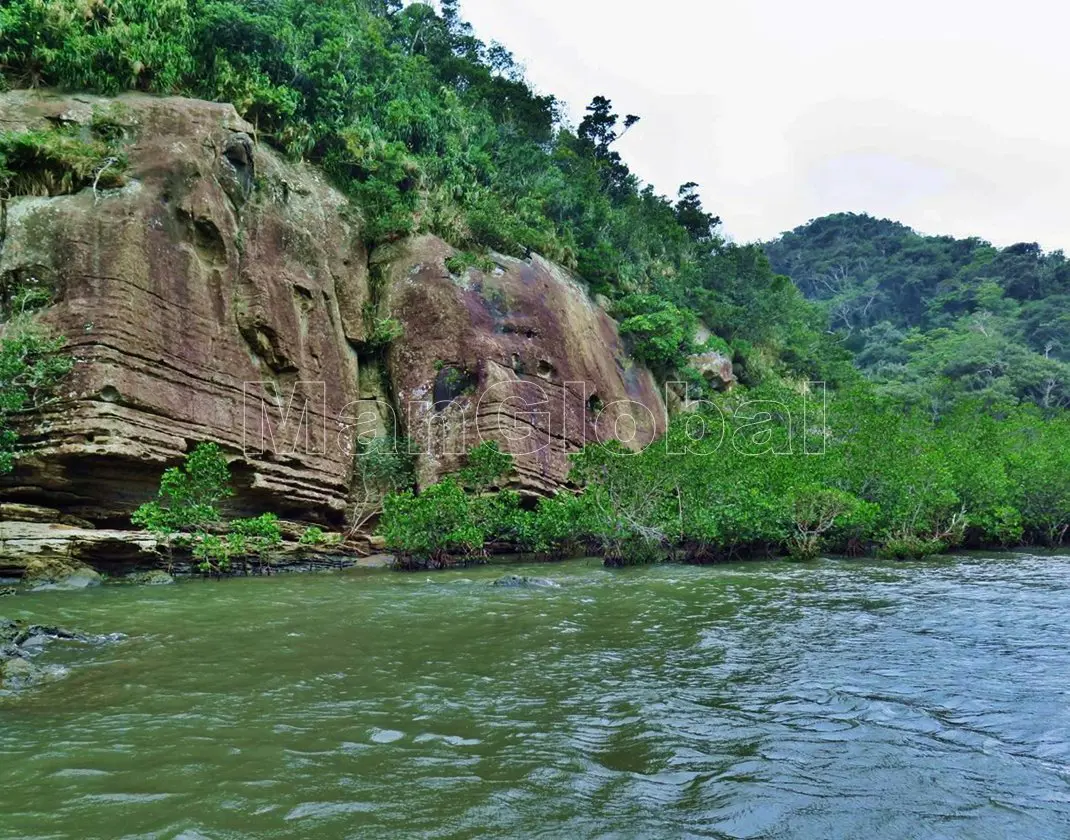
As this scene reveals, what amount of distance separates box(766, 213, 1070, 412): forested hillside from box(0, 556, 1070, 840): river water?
41.0 meters

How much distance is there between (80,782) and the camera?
12.8 feet

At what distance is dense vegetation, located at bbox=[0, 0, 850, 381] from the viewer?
22453mm

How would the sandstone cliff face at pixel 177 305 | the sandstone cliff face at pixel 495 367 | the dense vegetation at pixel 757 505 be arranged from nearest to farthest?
the sandstone cliff face at pixel 177 305 → the dense vegetation at pixel 757 505 → the sandstone cliff face at pixel 495 367

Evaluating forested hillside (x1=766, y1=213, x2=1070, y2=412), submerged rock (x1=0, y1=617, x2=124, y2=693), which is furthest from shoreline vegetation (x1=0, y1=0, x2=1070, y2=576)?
submerged rock (x1=0, y1=617, x2=124, y2=693)

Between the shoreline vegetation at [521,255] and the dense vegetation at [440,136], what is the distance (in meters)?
0.10

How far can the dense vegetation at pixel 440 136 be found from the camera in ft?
73.7

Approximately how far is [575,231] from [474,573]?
25047 millimetres

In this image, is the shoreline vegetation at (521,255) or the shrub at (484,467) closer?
the shoreline vegetation at (521,255)

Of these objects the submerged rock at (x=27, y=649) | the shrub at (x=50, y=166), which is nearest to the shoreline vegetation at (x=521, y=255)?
the shrub at (x=50, y=166)

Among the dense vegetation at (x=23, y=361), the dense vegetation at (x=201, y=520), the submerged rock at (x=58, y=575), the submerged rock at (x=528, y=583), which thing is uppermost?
the dense vegetation at (x=23, y=361)

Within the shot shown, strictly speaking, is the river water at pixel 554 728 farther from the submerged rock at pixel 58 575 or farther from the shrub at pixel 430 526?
the shrub at pixel 430 526

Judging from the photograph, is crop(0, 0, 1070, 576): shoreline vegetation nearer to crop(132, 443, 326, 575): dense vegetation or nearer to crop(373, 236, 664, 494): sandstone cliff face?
crop(132, 443, 326, 575): dense vegetation

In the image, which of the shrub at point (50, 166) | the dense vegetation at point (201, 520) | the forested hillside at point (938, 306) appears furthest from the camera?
the forested hillside at point (938, 306)

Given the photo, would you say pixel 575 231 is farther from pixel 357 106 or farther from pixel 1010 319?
pixel 1010 319
